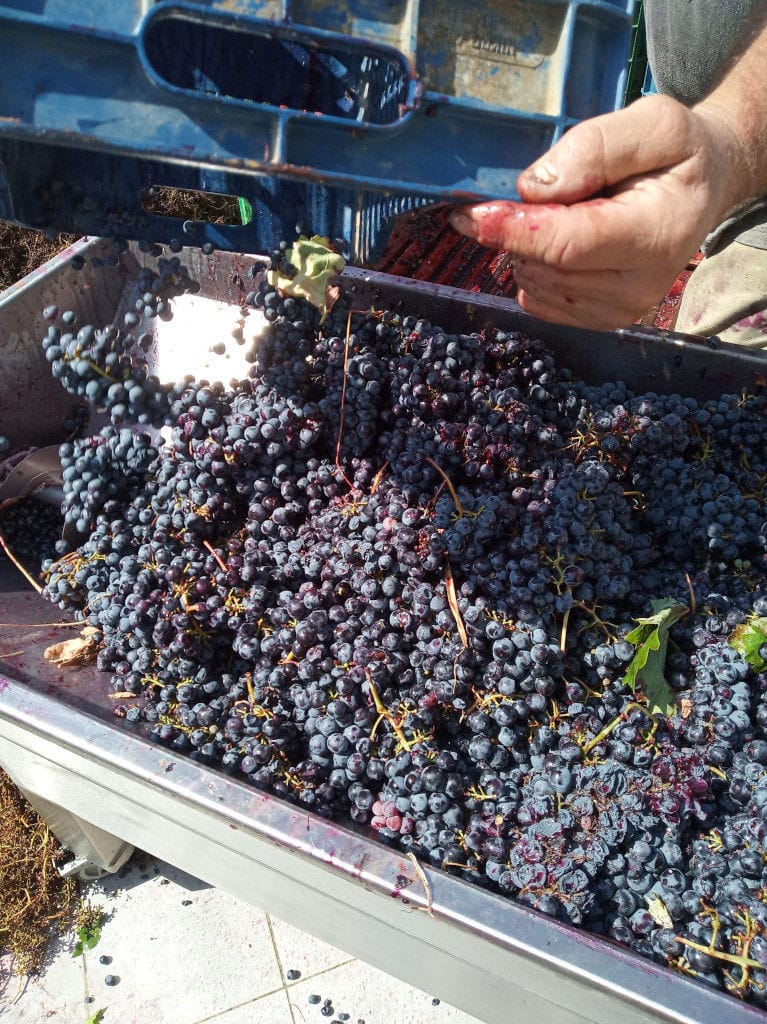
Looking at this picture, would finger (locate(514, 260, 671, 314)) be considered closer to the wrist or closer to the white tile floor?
the wrist

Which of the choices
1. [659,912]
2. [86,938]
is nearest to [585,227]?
[659,912]

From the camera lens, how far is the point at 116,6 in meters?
0.91

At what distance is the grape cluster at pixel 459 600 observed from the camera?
1301 millimetres

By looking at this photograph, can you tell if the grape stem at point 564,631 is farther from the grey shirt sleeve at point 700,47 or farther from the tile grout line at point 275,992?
the grey shirt sleeve at point 700,47

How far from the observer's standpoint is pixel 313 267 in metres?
1.68

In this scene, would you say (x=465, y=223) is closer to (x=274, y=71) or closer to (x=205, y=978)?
(x=274, y=71)

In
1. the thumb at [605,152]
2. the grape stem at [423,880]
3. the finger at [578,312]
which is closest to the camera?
the thumb at [605,152]

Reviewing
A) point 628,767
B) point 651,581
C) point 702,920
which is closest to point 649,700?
point 628,767

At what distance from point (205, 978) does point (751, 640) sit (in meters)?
1.95

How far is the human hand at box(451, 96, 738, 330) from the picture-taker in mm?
1066

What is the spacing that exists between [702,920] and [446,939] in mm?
452

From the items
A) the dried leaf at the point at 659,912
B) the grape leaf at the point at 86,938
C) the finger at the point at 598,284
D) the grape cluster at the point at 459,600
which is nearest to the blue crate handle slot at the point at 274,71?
the finger at the point at 598,284

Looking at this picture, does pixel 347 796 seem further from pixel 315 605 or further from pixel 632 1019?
pixel 632 1019

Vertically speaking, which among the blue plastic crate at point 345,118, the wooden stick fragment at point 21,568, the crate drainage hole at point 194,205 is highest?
the blue plastic crate at point 345,118
